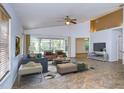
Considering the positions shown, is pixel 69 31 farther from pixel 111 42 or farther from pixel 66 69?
pixel 66 69

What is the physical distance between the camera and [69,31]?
454 inches

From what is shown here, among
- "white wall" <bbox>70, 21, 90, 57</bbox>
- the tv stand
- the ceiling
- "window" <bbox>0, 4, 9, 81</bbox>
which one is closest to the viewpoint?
"window" <bbox>0, 4, 9, 81</bbox>

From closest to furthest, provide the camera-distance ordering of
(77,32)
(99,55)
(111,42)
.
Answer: (111,42) < (99,55) < (77,32)

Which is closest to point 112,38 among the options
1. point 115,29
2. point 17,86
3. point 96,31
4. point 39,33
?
point 115,29

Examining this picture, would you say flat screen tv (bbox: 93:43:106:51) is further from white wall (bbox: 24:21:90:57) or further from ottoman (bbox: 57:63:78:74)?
ottoman (bbox: 57:63:78:74)

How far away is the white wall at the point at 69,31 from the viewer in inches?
416

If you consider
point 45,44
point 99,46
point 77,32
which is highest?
point 77,32

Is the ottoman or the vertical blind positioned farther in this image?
the ottoman

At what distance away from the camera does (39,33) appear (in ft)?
34.2

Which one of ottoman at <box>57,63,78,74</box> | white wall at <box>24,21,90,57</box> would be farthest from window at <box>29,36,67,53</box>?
ottoman at <box>57,63,78,74</box>

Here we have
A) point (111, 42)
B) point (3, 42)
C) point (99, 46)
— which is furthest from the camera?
point (99, 46)

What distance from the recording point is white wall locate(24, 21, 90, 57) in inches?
416

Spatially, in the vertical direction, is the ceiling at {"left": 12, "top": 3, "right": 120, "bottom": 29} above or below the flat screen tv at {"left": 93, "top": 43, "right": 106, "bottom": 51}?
above

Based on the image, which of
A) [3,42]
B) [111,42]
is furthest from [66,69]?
[111,42]
